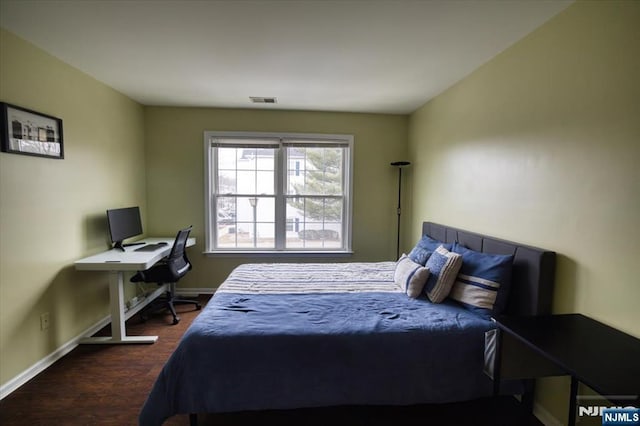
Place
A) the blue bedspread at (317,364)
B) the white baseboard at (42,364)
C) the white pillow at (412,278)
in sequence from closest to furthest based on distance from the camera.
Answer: the blue bedspread at (317,364), the white baseboard at (42,364), the white pillow at (412,278)

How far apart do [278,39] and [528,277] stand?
2.27 metres

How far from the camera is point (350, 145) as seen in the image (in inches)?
156

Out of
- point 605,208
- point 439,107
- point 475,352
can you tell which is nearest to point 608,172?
point 605,208

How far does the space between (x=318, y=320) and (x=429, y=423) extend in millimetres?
904

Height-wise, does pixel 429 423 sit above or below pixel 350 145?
below

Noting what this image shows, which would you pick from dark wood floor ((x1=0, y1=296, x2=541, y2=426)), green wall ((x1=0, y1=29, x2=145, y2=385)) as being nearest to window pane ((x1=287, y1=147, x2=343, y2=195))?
green wall ((x1=0, y1=29, x2=145, y2=385))

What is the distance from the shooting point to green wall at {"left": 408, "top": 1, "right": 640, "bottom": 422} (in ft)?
4.50

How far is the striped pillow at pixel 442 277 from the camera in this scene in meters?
2.11

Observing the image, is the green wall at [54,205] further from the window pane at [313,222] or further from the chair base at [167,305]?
the window pane at [313,222]

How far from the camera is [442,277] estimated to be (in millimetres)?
2127

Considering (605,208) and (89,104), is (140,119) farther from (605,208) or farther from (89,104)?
(605,208)

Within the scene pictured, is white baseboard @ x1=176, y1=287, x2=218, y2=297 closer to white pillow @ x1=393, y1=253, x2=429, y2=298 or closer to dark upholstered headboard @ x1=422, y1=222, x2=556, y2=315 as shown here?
white pillow @ x1=393, y1=253, x2=429, y2=298

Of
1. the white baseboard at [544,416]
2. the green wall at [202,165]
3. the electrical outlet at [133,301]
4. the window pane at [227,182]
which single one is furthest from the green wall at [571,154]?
the electrical outlet at [133,301]

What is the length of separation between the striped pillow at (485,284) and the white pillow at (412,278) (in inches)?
9.1
